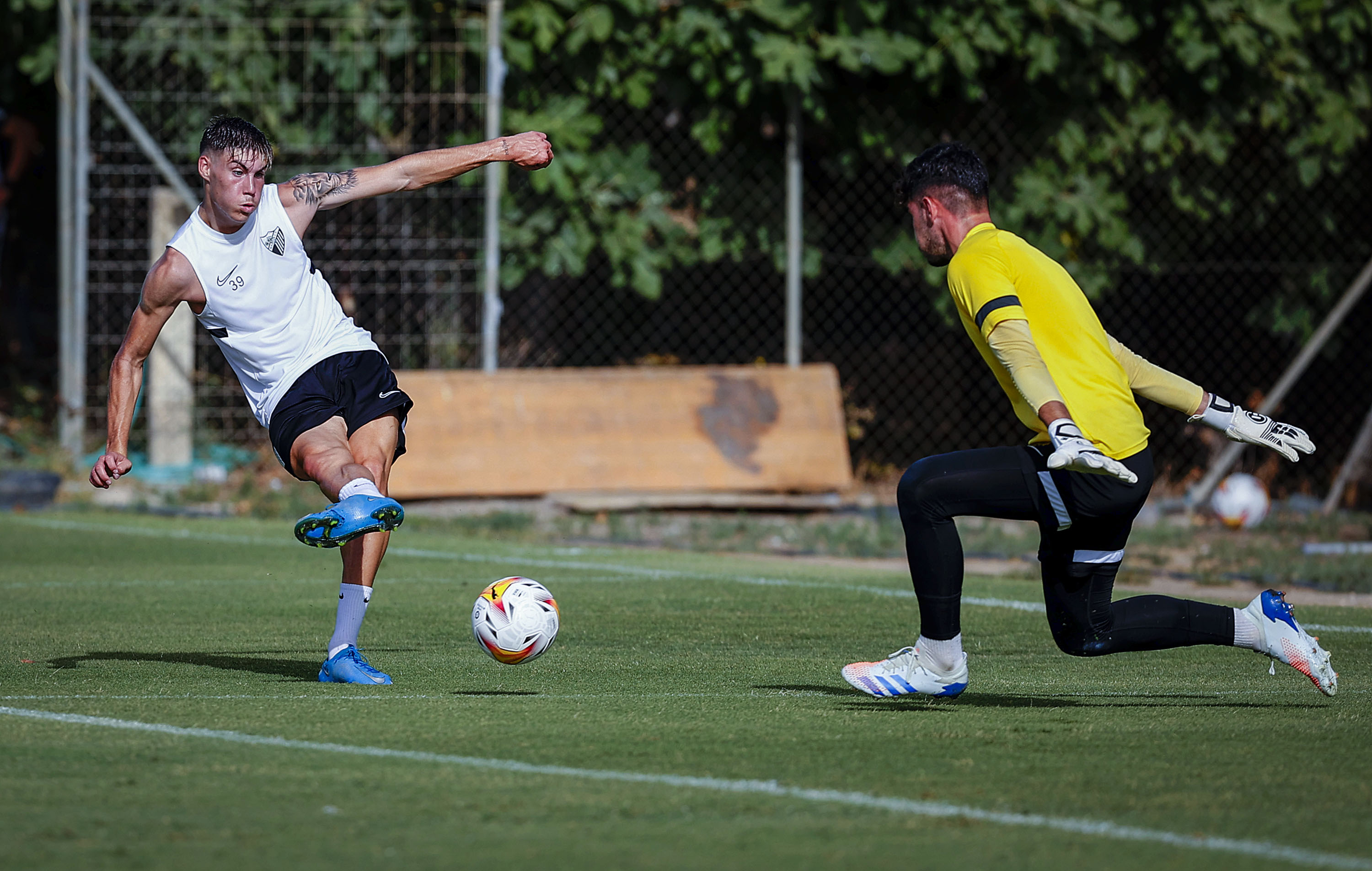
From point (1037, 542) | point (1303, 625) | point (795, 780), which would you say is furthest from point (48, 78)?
point (795, 780)

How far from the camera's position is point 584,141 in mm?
14516

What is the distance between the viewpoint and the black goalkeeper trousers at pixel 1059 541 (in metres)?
5.56

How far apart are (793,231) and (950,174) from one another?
340 inches

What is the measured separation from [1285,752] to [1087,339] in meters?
1.42

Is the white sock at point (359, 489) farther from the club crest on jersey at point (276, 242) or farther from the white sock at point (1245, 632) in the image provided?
the white sock at point (1245, 632)

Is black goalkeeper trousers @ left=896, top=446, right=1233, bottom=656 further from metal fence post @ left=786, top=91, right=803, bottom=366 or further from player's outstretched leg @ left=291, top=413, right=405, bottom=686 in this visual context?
metal fence post @ left=786, top=91, right=803, bottom=366

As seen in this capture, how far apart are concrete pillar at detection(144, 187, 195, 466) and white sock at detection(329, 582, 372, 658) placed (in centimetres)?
850

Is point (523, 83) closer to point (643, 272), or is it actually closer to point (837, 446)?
point (643, 272)

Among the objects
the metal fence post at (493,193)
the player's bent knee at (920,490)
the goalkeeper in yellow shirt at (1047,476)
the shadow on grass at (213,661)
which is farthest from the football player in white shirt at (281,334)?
the metal fence post at (493,193)

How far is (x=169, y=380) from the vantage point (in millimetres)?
14602

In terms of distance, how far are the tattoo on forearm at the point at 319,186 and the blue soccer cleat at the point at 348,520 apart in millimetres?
1555

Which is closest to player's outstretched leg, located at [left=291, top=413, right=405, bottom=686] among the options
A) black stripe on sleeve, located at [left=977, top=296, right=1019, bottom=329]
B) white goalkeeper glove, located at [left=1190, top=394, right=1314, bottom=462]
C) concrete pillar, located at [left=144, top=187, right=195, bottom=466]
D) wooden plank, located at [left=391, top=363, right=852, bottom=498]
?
black stripe on sleeve, located at [left=977, top=296, right=1019, bottom=329]

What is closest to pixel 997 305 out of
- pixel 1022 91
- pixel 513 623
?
pixel 513 623

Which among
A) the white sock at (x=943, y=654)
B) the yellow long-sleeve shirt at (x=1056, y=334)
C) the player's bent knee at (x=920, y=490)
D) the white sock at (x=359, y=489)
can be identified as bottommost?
the white sock at (x=943, y=654)
